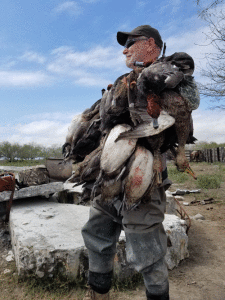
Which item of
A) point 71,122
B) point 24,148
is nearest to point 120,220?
point 71,122

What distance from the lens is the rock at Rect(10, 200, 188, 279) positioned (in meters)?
2.20

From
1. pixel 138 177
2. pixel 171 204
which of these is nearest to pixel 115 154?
pixel 138 177

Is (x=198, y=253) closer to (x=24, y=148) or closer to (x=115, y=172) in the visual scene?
(x=115, y=172)

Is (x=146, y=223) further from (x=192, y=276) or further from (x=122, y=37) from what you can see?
(x=192, y=276)

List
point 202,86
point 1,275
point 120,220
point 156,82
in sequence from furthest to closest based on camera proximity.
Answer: point 202,86, point 1,275, point 120,220, point 156,82

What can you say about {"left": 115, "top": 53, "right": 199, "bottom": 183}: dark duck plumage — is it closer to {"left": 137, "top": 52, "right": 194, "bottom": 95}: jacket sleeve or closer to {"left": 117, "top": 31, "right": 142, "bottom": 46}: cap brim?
{"left": 137, "top": 52, "right": 194, "bottom": 95}: jacket sleeve

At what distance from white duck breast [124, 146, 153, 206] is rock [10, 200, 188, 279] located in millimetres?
1191

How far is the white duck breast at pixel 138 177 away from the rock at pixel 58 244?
119 cm

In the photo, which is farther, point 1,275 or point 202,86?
point 202,86

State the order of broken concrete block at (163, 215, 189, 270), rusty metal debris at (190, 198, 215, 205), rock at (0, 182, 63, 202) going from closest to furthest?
broken concrete block at (163, 215, 189, 270) → rock at (0, 182, 63, 202) → rusty metal debris at (190, 198, 215, 205)

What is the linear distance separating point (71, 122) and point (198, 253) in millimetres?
2337

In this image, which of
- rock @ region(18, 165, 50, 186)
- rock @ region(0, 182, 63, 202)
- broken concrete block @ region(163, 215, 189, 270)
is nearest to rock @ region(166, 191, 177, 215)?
broken concrete block @ region(163, 215, 189, 270)

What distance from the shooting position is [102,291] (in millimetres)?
1704

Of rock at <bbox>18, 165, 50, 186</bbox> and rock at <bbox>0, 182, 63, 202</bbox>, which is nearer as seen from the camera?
rock at <bbox>0, 182, 63, 202</bbox>
